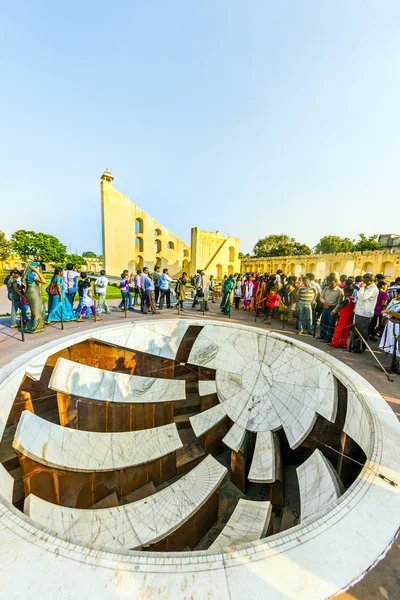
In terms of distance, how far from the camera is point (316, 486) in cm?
357

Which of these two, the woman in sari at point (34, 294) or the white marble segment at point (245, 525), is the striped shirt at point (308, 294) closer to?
the white marble segment at point (245, 525)

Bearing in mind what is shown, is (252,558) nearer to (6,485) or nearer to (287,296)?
(6,485)

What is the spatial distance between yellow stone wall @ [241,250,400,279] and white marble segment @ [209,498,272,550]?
28.4 meters

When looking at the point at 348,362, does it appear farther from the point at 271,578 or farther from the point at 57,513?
the point at 57,513

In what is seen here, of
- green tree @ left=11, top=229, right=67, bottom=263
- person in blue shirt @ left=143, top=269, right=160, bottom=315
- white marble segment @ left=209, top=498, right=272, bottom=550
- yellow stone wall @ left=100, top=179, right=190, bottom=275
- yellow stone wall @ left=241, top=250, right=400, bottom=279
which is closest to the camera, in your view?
white marble segment @ left=209, top=498, right=272, bottom=550

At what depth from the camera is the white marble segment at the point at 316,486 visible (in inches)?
125

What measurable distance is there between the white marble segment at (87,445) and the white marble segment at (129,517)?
675 mm

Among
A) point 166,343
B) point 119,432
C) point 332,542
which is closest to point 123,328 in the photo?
point 166,343

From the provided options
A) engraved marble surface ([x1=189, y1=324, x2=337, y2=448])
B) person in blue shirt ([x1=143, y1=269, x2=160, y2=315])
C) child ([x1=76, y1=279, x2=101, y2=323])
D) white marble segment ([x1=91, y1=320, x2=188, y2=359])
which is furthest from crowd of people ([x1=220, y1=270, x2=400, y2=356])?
child ([x1=76, y1=279, x2=101, y2=323])

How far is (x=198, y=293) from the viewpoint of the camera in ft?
30.8

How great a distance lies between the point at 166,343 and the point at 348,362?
15.2 ft

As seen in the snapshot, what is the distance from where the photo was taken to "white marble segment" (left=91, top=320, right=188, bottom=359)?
6.54m

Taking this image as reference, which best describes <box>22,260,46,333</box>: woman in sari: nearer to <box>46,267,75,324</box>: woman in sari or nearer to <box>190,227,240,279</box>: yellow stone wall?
<box>46,267,75,324</box>: woman in sari

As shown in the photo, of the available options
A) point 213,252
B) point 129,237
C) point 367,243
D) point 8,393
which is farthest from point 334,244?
point 8,393
